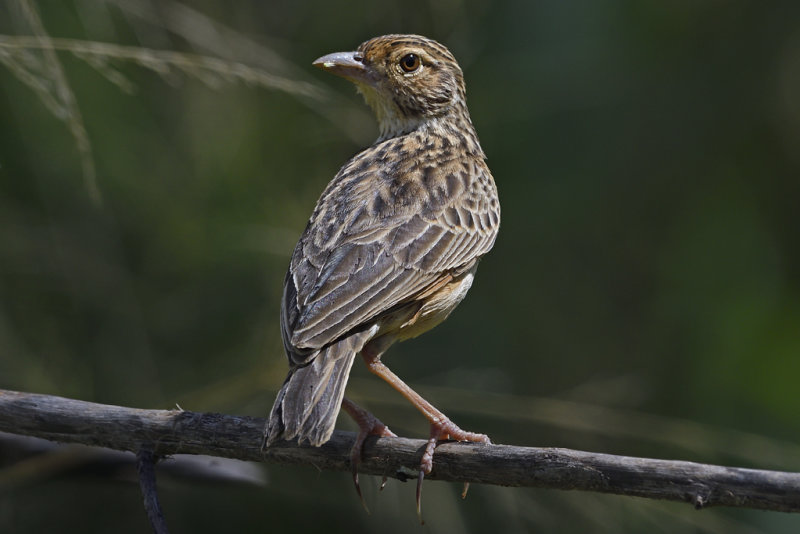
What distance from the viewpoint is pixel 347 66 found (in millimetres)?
5254

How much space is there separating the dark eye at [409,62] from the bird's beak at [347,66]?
20 centimetres

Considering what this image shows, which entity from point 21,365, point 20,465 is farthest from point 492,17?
point 20,465

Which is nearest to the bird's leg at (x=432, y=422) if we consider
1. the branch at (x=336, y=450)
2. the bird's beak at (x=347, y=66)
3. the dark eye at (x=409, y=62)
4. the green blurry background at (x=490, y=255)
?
the branch at (x=336, y=450)

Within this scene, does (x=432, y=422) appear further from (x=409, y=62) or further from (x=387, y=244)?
(x=409, y=62)

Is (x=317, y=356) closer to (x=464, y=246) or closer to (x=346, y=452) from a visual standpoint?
(x=346, y=452)

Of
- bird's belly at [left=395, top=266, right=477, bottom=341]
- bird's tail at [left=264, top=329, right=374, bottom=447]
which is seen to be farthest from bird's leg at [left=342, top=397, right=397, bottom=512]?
bird's belly at [left=395, top=266, right=477, bottom=341]

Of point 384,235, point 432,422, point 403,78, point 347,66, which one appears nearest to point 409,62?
point 403,78

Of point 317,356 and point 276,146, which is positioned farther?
point 276,146

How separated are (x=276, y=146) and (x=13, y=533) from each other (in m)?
2.64

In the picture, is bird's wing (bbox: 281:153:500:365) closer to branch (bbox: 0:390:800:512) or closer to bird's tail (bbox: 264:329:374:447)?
bird's tail (bbox: 264:329:374:447)

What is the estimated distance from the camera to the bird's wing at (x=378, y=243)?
12.8 ft

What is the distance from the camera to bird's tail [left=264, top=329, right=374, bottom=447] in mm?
3418

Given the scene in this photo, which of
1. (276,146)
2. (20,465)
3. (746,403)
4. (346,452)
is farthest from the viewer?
(276,146)

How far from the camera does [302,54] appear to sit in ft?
21.0
